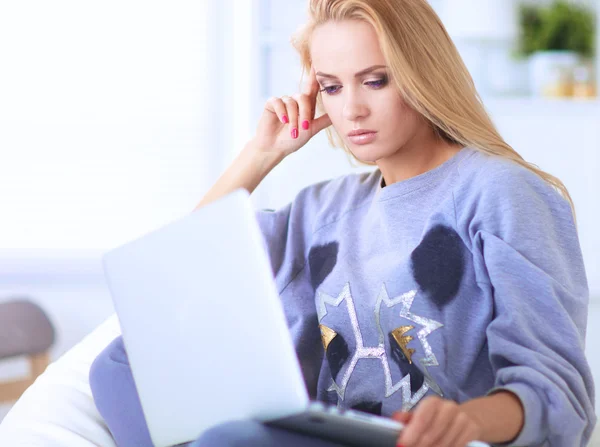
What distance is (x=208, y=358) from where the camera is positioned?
818 mm

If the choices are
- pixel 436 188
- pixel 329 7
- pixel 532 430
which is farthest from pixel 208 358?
pixel 329 7

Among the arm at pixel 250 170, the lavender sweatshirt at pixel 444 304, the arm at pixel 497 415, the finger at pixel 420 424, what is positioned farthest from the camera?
the arm at pixel 250 170

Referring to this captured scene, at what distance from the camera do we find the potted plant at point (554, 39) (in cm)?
291

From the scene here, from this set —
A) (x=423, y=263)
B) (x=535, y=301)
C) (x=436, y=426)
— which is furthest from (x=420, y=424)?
(x=423, y=263)

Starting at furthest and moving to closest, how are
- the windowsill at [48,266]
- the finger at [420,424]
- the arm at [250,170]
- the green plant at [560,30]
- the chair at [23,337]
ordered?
the green plant at [560,30], the windowsill at [48,266], the chair at [23,337], the arm at [250,170], the finger at [420,424]

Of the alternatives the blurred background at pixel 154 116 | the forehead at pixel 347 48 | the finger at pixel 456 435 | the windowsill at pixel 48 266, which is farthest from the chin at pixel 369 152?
the windowsill at pixel 48 266

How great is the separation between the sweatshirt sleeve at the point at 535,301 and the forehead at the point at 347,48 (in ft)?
0.86

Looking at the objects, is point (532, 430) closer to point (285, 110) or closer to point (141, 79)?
point (285, 110)

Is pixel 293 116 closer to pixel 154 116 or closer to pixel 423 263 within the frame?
pixel 423 263

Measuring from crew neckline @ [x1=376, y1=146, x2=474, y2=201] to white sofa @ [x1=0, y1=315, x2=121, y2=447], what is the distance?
23.6 inches

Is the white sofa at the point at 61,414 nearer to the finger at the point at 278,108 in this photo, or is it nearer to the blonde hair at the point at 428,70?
the finger at the point at 278,108

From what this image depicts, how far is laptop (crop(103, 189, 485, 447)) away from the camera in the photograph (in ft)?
2.43

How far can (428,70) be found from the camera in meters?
1.23

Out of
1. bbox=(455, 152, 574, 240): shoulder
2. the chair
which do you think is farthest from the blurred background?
bbox=(455, 152, 574, 240): shoulder
